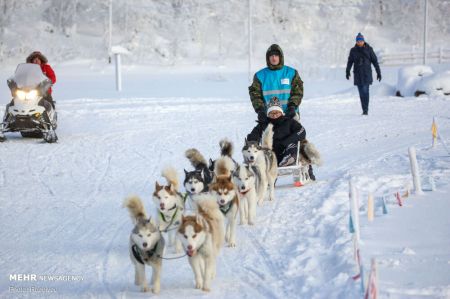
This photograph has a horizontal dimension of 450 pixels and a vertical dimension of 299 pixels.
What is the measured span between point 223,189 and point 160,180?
138 inches

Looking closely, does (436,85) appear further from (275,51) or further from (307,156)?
(275,51)

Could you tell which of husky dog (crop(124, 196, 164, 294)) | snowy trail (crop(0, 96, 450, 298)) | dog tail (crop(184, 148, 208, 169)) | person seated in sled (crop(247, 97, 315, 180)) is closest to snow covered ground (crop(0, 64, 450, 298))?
snowy trail (crop(0, 96, 450, 298))

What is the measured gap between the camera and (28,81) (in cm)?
1314

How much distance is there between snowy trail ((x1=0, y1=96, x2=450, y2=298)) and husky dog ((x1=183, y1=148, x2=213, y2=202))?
0.62 m

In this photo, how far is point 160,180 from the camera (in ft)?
32.2

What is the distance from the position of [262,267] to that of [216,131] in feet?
27.4

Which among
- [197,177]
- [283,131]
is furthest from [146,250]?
[283,131]

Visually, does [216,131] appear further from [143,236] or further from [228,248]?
[143,236]

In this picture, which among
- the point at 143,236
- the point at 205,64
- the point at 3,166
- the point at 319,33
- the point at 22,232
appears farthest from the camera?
the point at 319,33

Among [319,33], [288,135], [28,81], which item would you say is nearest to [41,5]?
[319,33]

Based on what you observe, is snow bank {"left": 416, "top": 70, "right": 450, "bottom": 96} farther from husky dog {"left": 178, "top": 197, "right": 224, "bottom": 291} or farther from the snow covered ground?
husky dog {"left": 178, "top": 197, "right": 224, "bottom": 291}

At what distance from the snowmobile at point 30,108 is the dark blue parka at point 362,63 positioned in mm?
6983

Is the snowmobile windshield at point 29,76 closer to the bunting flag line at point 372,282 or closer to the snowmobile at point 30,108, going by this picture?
the snowmobile at point 30,108

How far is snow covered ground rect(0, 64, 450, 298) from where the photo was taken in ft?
17.7
